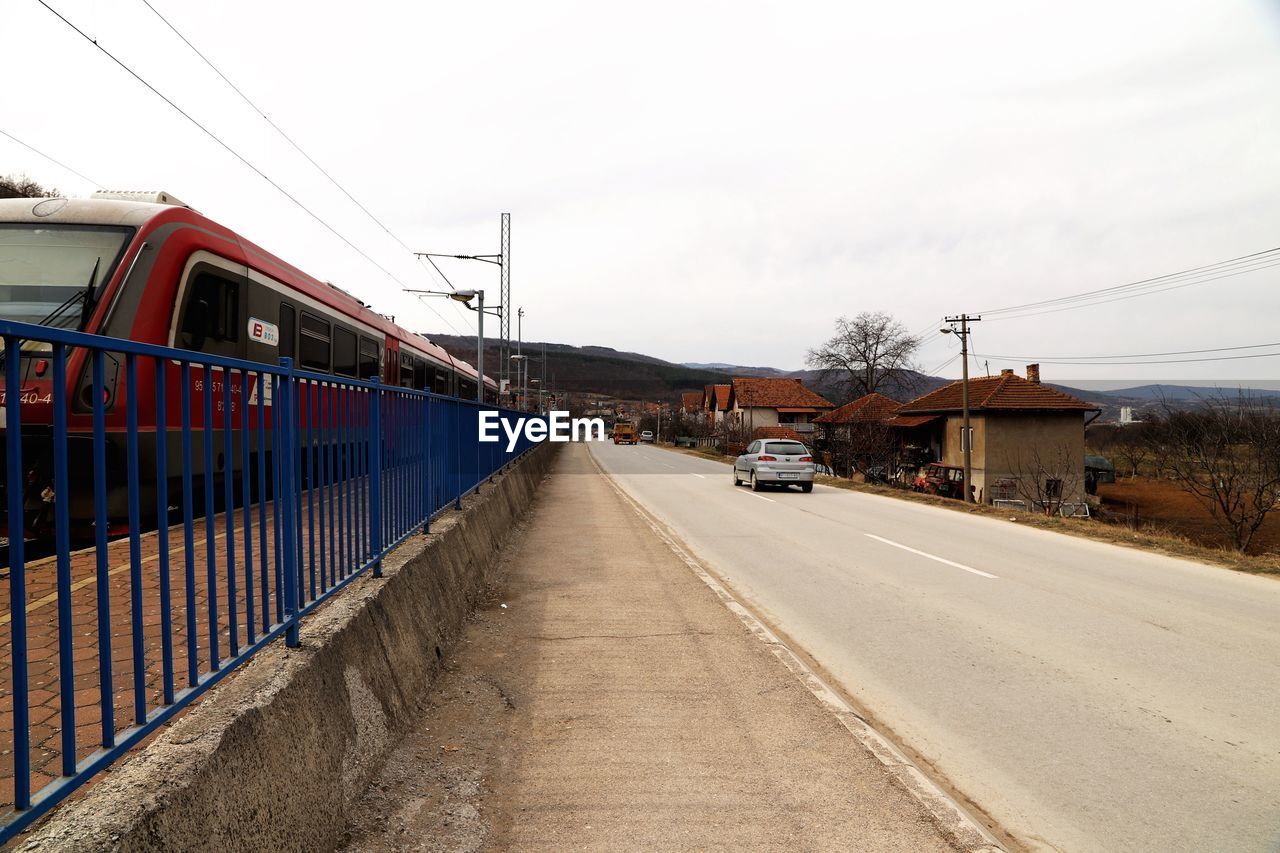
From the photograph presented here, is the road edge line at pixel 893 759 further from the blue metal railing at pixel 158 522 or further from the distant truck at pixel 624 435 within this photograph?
the distant truck at pixel 624 435

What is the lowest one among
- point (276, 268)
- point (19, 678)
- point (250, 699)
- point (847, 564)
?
point (847, 564)

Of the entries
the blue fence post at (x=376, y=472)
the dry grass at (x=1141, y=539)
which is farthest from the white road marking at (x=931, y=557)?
the blue fence post at (x=376, y=472)

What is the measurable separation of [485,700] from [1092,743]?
11.7ft

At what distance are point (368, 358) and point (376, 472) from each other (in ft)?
34.6

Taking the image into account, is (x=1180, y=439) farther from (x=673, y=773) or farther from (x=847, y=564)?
(x=673, y=773)

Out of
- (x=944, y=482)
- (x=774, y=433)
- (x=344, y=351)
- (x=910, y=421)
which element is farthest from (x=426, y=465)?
(x=774, y=433)

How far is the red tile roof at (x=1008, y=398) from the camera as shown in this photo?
38906 mm

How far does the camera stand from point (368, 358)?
586 inches

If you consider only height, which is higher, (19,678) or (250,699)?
(19,678)

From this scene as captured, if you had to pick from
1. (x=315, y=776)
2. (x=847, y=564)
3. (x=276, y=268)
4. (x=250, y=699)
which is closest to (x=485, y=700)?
(x=315, y=776)

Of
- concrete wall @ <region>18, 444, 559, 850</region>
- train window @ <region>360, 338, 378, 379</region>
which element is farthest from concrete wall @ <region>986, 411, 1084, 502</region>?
concrete wall @ <region>18, 444, 559, 850</region>

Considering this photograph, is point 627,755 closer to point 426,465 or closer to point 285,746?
point 285,746

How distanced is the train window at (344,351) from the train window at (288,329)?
186 centimetres

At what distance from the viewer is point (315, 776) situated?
3.02 meters
